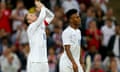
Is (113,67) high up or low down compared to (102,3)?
down

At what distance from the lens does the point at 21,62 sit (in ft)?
58.9

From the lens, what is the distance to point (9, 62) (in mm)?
17781

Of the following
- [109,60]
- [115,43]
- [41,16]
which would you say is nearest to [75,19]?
[41,16]

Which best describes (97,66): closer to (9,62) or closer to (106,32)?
(9,62)

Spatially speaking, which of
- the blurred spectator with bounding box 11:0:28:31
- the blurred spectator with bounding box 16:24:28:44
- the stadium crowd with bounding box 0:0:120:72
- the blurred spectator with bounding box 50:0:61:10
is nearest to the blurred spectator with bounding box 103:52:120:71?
the stadium crowd with bounding box 0:0:120:72

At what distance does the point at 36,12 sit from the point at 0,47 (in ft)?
19.6

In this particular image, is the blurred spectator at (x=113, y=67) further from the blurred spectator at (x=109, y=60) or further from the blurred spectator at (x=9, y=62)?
the blurred spectator at (x=9, y=62)

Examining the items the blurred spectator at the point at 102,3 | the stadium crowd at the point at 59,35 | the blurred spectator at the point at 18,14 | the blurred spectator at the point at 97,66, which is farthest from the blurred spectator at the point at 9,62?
the blurred spectator at the point at 102,3

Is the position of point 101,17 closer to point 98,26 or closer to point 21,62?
point 98,26

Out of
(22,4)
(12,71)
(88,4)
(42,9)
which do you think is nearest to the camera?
(42,9)

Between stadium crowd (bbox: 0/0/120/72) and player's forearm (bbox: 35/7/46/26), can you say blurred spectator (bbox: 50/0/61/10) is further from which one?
player's forearm (bbox: 35/7/46/26)

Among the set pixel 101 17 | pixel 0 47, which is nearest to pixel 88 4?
pixel 101 17

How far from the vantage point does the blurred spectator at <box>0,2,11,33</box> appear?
64.1ft

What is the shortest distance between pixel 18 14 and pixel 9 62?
111 inches
